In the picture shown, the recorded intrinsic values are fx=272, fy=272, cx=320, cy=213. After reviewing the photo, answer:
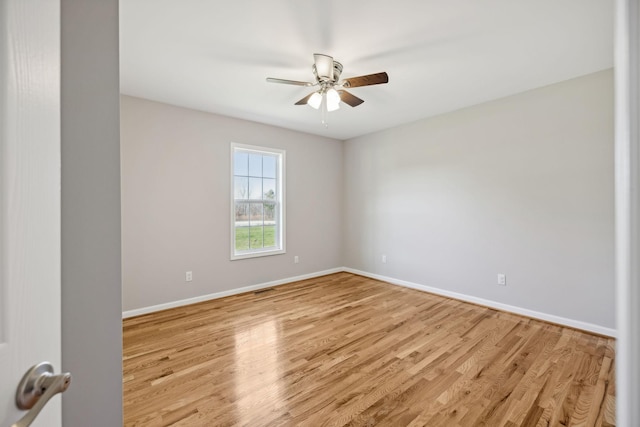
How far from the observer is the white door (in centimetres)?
43

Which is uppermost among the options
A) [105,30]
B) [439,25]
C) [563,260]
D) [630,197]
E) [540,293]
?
[439,25]

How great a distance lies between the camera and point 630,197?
50 centimetres

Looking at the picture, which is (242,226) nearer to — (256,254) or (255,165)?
(256,254)

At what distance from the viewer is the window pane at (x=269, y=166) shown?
436 centimetres

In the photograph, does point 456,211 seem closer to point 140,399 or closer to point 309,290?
point 309,290

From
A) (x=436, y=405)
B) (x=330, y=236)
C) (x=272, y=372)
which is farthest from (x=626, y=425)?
(x=330, y=236)

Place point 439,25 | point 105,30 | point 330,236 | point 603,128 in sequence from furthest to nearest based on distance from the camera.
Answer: point 330,236 < point 603,128 < point 439,25 < point 105,30

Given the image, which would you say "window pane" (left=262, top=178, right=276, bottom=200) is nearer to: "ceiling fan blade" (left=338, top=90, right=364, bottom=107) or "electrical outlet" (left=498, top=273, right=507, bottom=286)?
"ceiling fan blade" (left=338, top=90, right=364, bottom=107)

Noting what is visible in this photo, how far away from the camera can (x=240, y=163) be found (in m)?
4.09

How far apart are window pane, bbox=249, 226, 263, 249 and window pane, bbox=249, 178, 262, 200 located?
48 cm

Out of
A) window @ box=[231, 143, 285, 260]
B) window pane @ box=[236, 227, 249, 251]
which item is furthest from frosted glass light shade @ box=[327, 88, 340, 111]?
window pane @ box=[236, 227, 249, 251]

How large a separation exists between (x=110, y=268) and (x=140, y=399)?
145 centimetres

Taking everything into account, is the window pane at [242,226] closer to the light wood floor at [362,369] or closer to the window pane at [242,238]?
the window pane at [242,238]

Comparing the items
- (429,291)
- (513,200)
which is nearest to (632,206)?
(513,200)
